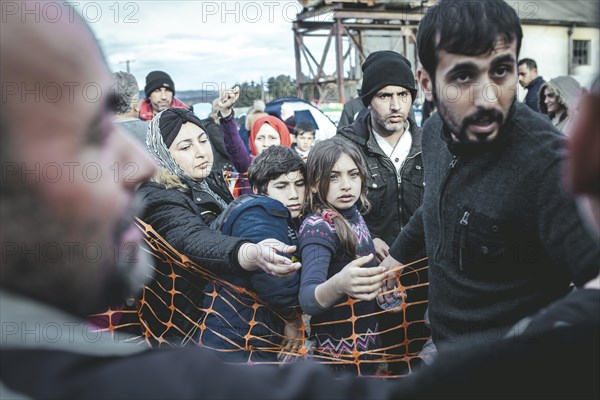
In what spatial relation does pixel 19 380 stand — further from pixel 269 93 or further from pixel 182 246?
pixel 269 93

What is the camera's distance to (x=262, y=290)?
103 inches

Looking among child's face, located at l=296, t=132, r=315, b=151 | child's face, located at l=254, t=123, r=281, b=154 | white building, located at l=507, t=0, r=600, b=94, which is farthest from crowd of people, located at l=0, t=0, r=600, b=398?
white building, located at l=507, t=0, r=600, b=94

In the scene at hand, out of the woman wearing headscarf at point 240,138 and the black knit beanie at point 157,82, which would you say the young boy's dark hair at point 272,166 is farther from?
the black knit beanie at point 157,82

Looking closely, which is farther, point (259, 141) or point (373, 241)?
point (259, 141)

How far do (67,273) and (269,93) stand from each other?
20704 mm

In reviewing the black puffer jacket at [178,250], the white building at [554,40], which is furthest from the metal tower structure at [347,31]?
the black puffer jacket at [178,250]

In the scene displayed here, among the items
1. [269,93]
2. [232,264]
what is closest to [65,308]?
[232,264]

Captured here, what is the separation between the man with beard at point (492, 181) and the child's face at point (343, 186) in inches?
44.1

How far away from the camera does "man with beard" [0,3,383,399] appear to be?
0.73m

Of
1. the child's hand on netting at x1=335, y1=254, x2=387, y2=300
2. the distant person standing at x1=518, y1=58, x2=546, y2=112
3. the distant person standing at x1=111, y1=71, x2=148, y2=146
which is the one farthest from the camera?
the distant person standing at x1=518, y1=58, x2=546, y2=112

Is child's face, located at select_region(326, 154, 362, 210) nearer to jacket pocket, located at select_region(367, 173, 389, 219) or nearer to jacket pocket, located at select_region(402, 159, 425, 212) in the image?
jacket pocket, located at select_region(367, 173, 389, 219)

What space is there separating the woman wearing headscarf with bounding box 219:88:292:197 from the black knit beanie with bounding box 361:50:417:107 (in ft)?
3.74

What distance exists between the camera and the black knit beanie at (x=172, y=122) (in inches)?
127

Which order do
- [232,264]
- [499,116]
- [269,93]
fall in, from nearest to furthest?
[499,116], [232,264], [269,93]
